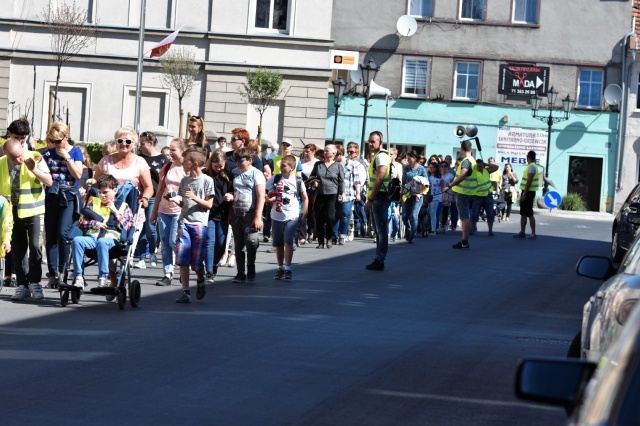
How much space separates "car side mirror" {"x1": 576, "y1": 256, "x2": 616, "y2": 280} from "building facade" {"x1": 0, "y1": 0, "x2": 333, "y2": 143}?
33.8 m

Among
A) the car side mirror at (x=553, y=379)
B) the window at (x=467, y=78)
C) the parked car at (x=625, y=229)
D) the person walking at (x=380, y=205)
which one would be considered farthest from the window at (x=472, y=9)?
the car side mirror at (x=553, y=379)

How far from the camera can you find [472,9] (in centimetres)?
5469

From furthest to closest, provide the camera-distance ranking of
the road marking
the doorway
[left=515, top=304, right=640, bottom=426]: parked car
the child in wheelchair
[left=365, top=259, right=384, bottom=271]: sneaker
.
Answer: the doorway < [left=365, top=259, right=384, bottom=271]: sneaker < the child in wheelchair < the road marking < [left=515, top=304, right=640, bottom=426]: parked car

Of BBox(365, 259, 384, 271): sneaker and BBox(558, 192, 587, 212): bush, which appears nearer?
BBox(365, 259, 384, 271): sneaker

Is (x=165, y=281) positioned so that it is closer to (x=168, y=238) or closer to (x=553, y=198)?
(x=168, y=238)

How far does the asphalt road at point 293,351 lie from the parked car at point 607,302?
3.59ft

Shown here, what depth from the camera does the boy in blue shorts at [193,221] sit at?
14023 millimetres

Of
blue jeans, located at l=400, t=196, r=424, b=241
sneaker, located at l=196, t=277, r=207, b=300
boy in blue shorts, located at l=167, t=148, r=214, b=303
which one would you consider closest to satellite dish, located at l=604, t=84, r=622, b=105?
blue jeans, located at l=400, t=196, r=424, b=241

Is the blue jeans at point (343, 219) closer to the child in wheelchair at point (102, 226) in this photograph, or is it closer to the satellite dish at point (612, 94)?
the child in wheelchair at point (102, 226)

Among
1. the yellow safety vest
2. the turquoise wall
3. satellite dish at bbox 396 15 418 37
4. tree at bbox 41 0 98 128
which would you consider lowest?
the yellow safety vest

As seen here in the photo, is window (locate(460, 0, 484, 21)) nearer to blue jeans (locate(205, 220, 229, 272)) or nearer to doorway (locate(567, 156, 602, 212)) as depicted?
doorway (locate(567, 156, 602, 212))

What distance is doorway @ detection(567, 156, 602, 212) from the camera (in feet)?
181

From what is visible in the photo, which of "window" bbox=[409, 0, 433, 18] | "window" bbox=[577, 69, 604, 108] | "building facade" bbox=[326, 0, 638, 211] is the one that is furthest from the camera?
"window" bbox=[577, 69, 604, 108]

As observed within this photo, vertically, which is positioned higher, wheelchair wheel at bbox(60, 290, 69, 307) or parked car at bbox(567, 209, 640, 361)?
parked car at bbox(567, 209, 640, 361)
